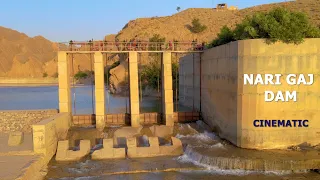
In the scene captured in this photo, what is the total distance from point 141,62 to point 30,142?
48.1 meters

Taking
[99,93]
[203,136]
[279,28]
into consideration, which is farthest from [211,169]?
[99,93]

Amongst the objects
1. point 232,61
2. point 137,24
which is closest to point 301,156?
point 232,61

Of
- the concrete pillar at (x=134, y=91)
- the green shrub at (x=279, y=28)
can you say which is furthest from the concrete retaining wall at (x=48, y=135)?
the green shrub at (x=279, y=28)

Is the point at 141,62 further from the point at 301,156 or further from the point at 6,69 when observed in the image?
the point at 6,69

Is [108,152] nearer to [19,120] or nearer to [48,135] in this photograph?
[48,135]

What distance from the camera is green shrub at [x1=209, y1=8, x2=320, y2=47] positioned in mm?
20125

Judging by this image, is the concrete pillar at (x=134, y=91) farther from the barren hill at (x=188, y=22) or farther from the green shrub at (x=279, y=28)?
the barren hill at (x=188, y=22)

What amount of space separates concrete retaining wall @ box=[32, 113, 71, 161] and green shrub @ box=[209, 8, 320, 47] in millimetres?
12960

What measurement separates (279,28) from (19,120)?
18.8 meters

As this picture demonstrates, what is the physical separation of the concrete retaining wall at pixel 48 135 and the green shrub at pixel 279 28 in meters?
13.0

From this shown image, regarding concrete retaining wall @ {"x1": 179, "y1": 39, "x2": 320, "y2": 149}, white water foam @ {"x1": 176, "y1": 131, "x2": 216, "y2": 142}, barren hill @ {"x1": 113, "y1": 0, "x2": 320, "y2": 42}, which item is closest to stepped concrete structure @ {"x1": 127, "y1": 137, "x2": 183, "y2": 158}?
white water foam @ {"x1": 176, "y1": 131, "x2": 216, "y2": 142}

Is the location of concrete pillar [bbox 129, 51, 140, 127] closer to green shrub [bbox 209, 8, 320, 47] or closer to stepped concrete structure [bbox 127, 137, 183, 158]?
stepped concrete structure [bbox 127, 137, 183, 158]

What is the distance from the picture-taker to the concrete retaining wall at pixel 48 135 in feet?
63.1

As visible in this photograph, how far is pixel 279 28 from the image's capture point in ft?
66.0
